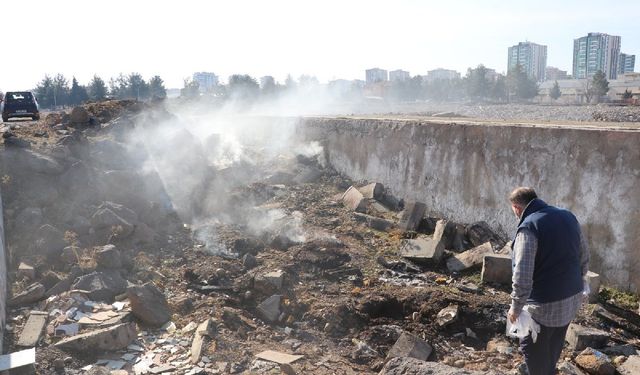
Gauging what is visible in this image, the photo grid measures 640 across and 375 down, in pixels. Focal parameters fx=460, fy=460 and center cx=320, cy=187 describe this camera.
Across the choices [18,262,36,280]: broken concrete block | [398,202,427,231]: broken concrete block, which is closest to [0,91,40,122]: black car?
[18,262,36,280]: broken concrete block

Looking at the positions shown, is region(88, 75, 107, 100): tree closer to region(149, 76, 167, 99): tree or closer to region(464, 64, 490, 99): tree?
region(149, 76, 167, 99): tree

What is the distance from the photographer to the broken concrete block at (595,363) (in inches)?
172

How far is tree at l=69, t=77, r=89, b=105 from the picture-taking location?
3669 centimetres

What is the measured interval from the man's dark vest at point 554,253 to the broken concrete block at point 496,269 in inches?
132

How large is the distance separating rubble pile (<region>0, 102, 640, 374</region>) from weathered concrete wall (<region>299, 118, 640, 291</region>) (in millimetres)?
628

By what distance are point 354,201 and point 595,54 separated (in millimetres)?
103917

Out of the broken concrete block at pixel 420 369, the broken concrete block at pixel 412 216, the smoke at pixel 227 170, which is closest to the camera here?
the broken concrete block at pixel 420 369

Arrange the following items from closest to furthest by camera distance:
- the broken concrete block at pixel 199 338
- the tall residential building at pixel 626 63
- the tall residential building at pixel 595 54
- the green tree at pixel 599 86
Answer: the broken concrete block at pixel 199 338, the green tree at pixel 599 86, the tall residential building at pixel 595 54, the tall residential building at pixel 626 63

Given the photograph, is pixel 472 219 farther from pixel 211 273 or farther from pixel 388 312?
pixel 211 273

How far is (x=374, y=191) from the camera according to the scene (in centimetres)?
1116

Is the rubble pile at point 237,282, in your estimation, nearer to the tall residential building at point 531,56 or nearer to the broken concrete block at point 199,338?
the broken concrete block at point 199,338

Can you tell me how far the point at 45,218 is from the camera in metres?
7.71

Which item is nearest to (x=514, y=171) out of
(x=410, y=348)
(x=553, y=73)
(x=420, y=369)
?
(x=410, y=348)

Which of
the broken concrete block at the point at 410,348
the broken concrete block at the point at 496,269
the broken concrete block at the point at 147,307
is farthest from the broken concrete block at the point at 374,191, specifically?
the broken concrete block at the point at 147,307
